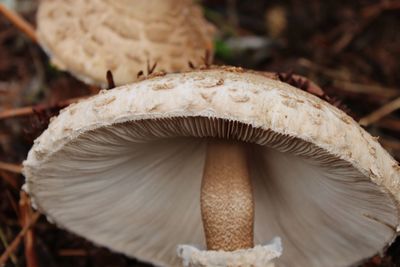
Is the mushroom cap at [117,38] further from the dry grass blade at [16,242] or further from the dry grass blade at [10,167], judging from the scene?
the dry grass blade at [16,242]

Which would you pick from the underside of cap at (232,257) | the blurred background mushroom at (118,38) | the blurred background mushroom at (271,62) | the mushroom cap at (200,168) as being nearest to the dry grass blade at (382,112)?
the blurred background mushroom at (271,62)

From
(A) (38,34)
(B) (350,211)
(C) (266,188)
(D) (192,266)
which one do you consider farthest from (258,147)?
(A) (38,34)

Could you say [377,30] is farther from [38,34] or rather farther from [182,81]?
[182,81]

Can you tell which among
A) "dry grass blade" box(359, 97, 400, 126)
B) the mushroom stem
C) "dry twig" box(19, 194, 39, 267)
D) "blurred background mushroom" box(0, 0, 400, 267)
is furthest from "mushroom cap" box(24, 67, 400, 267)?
"dry grass blade" box(359, 97, 400, 126)

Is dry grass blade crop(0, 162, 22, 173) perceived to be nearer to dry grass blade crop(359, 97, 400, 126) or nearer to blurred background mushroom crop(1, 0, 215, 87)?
blurred background mushroom crop(1, 0, 215, 87)

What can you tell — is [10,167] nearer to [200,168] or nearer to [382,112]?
[200,168]

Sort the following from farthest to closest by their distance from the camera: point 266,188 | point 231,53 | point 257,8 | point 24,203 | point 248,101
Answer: point 257,8, point 231,53, point 24,203, point 266,188, point 248,101

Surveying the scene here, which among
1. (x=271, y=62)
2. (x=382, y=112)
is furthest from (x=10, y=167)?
(x=382, y=112)
